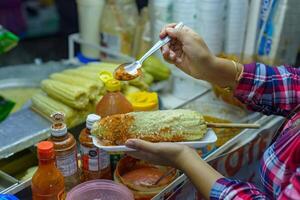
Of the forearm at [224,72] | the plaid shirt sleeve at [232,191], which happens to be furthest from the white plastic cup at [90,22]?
the plaid shirt sleeve at [232,191]

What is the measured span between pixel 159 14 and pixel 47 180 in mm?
889

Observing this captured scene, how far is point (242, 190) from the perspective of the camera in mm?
762

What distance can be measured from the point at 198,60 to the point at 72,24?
1766mm

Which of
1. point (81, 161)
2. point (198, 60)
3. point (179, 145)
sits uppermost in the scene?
point (198, 60)

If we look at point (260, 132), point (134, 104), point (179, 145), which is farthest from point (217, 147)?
point (179, 145)

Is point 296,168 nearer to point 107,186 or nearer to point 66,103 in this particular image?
point 107,186

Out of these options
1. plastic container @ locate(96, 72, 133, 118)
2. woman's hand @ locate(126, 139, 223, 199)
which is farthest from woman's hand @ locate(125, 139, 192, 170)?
plastic container @ locate(96, 72, 133, 118)

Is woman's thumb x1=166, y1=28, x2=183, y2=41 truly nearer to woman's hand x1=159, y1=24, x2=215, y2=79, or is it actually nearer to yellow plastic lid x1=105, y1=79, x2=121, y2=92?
woman's hand x1=159, y1=24, x2=215, y2=79

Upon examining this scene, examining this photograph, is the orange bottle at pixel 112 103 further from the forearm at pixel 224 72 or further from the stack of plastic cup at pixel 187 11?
the stack of plastic cup at pixel 187 11

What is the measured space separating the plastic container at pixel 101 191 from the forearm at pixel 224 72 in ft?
1.22

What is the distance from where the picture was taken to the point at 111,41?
1706 millimetres

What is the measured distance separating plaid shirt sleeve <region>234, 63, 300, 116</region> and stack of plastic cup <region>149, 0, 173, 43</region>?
548 mm

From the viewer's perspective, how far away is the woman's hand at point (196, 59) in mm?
1014

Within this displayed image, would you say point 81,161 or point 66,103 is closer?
point 81,161
